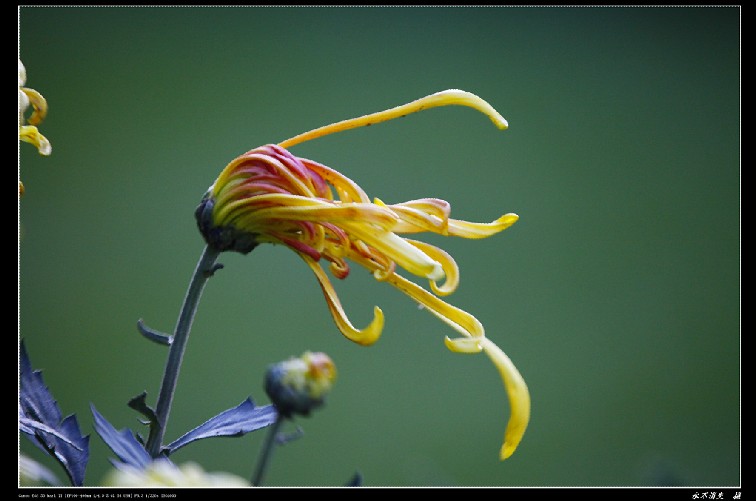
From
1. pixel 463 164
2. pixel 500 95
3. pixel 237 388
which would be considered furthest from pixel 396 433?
pixel 500 95

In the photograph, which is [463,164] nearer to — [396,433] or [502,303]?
[502,303]

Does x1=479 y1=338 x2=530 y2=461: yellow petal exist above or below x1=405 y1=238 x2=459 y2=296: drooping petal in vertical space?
below

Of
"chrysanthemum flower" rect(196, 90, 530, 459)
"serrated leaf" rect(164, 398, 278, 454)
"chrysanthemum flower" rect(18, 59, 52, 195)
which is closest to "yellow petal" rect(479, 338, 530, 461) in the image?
"chrysanthemum flower" rect(196, 90, 530, 459)

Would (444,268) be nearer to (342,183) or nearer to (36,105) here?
(342,183)

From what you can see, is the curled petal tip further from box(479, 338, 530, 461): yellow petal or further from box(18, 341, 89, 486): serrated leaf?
box(18, 341, 89, 486): serrated leaf

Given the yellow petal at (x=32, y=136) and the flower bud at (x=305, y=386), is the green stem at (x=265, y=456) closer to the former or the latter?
the flower bud at (x=305, y=386)

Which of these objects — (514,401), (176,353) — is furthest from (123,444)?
(514,401)

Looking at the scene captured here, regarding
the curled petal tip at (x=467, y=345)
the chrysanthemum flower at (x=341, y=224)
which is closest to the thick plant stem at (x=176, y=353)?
the chrysanthemum flower at (x=341, y=224)
